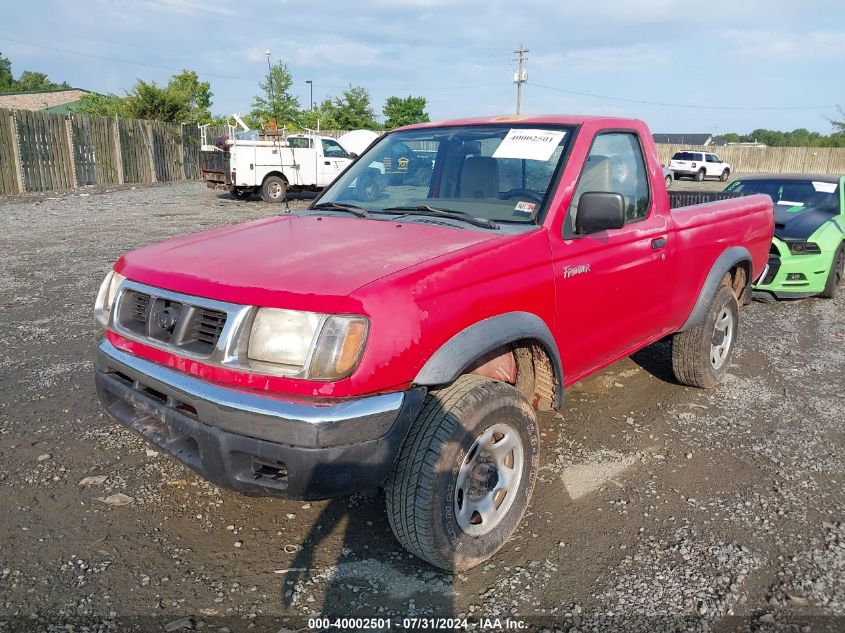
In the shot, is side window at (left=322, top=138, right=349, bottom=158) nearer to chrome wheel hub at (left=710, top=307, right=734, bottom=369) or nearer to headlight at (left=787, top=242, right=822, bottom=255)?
headlight at (left=787, top=242, right=822, bottom=255)

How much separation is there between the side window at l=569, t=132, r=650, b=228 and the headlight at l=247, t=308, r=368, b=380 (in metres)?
1.61

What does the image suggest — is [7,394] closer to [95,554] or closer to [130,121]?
[95,554]

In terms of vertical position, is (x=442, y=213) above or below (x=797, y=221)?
above

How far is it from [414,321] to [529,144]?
1597mm

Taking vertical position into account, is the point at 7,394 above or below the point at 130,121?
below

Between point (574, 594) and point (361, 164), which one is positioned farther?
point (361, 164)

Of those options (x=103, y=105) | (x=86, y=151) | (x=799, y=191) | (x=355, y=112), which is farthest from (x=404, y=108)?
(x=799, y=191)

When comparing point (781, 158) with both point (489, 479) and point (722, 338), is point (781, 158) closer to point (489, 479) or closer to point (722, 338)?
point (722, 338)

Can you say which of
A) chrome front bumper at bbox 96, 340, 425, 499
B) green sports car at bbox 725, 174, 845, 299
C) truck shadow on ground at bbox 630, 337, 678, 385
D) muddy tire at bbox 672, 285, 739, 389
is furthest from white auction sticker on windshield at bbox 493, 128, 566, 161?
green sports car at bbox 725, 174, 845, 299

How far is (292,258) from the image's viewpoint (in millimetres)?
2646

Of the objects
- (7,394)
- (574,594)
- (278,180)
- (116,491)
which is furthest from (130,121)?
(574,594)

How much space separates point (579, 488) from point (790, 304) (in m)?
5.78

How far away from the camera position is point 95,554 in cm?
279

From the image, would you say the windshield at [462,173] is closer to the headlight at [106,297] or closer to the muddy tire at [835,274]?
the headlight at [106,297]
